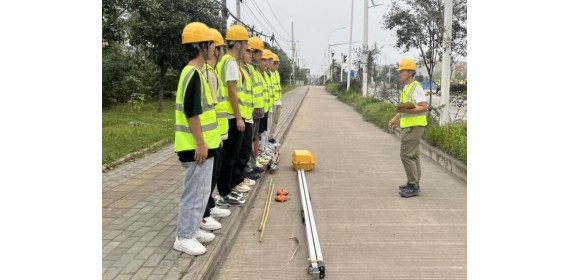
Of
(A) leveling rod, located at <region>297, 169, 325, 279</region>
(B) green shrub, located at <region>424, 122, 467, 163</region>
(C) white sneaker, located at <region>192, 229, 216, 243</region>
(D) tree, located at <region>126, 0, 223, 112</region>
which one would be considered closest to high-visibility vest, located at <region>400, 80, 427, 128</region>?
(A) leveling rod, located at <region>297, 169, 325, 279</region>

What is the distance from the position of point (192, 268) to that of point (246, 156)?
98.3 inches

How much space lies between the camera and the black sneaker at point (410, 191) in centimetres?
642

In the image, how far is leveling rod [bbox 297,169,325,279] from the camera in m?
3.83

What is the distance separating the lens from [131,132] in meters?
11.0

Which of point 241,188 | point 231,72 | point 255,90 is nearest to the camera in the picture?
point 231,72

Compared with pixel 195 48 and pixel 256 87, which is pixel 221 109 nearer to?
pixel 195 48

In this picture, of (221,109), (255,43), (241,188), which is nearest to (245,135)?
(241,188)

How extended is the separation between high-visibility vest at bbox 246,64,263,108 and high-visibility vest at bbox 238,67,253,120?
1.00ft

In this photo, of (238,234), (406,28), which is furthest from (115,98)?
(238,234)

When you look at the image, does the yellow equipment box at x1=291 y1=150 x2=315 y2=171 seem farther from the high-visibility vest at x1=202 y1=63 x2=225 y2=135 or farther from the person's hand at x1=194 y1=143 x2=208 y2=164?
the person's hand at x1=194 y1=143 x2=208 y2=164

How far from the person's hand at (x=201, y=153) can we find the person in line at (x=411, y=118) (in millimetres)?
3351

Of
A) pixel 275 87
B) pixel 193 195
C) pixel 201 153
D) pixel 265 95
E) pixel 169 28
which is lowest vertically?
pixel 193 195

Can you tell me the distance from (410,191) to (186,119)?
389 centimetres

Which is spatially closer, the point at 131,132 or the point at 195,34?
the point at 195,34
